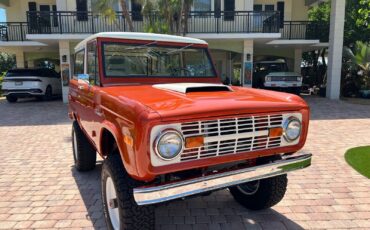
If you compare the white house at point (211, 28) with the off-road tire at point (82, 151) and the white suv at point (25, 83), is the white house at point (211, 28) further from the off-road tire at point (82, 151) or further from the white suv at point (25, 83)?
the off-road tire at point (82, 151)

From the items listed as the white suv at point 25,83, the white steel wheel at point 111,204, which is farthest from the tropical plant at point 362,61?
the white steel wheel at point 111,204

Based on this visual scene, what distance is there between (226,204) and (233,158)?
1577 mm

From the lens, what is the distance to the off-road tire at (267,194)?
3.69 meters

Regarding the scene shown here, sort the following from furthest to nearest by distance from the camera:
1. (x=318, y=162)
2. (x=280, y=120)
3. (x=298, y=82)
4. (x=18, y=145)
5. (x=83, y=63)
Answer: (x=298, y=82) → (x=18, y=145) → (x=318, y=162) → (x=83, y=63) → (x=280, y=120)

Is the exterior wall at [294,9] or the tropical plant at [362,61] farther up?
the exterior wall at [294,9]

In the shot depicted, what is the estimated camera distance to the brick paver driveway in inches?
144

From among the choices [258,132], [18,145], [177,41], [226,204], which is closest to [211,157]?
[258,132]

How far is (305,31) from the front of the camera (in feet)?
61.0

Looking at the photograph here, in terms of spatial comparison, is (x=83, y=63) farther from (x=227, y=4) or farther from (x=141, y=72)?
(x=227, y=4)

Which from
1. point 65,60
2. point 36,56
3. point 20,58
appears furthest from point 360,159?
point 36,56

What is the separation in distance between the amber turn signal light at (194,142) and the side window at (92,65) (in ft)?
5.92

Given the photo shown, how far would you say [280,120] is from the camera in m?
2.96

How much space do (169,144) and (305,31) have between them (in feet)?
60.2

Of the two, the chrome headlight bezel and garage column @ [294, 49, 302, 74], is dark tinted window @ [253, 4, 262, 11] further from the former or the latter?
the chrome headlight bezel
